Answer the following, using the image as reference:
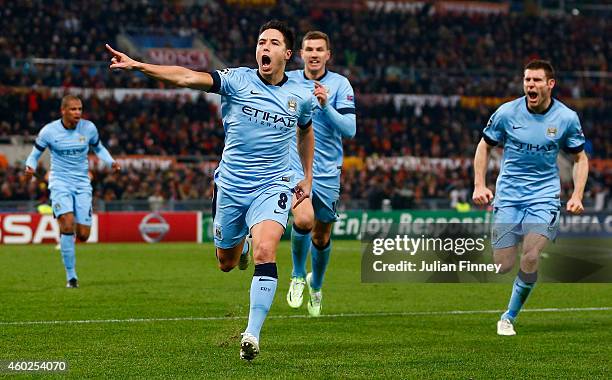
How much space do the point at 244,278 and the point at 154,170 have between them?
1739 centimetres

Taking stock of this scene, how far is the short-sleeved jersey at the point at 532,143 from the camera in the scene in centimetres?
1079

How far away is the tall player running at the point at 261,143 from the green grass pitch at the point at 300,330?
0.99 metres

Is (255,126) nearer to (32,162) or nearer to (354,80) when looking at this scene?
(32,162)

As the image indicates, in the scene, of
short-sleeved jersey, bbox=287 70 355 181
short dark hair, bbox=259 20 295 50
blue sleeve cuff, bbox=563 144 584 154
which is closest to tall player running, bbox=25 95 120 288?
short-sleeved jersey, bbox=287 70 355 181

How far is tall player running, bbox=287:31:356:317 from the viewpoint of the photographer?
11758 millimetres

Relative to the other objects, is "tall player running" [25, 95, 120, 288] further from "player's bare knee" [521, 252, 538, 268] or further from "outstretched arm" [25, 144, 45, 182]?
"player's bare knee" [521, 252, 538, 268]

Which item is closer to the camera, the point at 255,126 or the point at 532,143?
the point at 255,126

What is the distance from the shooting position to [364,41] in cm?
4728

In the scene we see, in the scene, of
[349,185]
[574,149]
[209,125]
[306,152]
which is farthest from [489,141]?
[209,125]

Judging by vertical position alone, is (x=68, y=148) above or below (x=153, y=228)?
above

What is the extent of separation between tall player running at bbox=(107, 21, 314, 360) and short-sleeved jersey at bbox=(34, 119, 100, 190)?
7372mm

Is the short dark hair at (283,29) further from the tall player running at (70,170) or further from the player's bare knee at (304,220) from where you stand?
the tall player running at (70,170)

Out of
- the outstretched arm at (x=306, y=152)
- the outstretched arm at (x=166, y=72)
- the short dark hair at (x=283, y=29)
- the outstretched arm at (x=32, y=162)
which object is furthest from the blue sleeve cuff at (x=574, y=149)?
the outstretched arm at (x=32, y=162)

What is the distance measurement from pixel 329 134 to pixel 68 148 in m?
5.41
